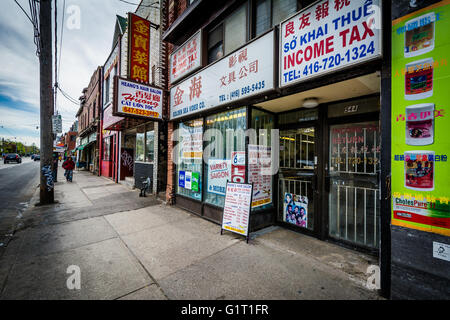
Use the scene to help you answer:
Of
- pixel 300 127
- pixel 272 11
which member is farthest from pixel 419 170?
pixel 272 11

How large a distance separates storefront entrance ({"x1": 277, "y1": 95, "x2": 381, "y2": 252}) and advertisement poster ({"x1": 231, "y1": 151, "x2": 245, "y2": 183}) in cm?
113

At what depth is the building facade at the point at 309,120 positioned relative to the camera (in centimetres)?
227

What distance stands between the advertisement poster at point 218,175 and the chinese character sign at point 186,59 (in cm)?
303

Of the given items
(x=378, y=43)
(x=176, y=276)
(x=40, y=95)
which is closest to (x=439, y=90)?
(x=378, y=43)

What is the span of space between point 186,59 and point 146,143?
495 cm

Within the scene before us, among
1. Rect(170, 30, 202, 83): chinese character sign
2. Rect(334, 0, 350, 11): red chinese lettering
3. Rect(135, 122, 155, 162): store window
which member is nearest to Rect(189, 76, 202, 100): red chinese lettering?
Rect(170, 30, 202, 83): chinese character sign

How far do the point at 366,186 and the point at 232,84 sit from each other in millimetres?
3533

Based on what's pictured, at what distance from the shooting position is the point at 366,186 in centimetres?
355

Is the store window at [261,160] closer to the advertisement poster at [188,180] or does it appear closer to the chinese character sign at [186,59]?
the advertisement poster at [188,180]

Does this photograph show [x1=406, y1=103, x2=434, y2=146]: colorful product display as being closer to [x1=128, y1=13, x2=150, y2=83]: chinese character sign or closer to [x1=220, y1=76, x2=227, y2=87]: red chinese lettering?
[x1=220, y1=76, x2=227, y2=87]: red chinese lettering

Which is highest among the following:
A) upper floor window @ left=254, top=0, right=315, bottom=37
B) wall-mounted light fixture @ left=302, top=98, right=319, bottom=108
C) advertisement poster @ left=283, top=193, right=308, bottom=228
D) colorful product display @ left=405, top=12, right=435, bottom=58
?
upper floor window @ left=254, top=0, right=315, bottom=37

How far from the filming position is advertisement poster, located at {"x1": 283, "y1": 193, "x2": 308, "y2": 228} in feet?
14.4

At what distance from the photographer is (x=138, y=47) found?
7.31m
